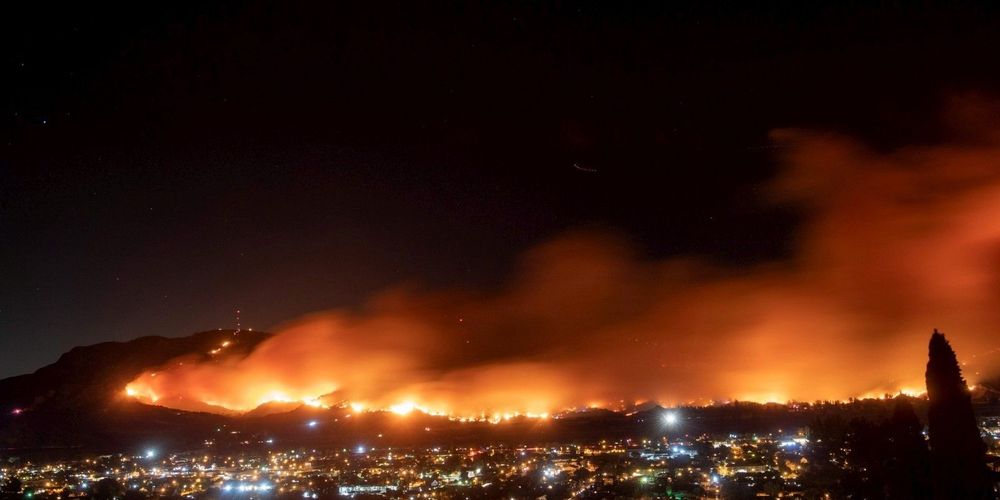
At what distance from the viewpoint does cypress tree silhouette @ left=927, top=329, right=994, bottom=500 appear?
16.8 meters

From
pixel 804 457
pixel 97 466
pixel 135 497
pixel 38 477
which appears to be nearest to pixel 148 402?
pixel 97 466

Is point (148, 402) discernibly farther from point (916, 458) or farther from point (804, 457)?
point (916, 458)

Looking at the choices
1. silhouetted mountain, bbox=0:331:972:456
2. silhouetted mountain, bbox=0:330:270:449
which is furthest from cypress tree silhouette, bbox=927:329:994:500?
silhouetted mountain, bbox=0:330:270:449

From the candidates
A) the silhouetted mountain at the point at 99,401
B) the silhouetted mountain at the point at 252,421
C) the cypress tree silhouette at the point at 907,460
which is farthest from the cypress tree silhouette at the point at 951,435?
the silhouetted mountain at the point at 99,401

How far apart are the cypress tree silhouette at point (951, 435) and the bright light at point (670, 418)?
5352 cm

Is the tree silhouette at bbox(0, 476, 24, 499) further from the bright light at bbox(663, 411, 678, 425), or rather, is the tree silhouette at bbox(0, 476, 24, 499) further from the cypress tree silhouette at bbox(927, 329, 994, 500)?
the bright light at bbox(663, 411, 678, 425)

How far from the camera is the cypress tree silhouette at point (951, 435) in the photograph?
16.8 meters

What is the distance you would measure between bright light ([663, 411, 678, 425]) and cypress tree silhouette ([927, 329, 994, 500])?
53.5m

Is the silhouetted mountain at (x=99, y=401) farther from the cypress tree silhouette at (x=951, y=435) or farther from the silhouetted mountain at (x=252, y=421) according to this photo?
the cypress tree silhouette at (x=951, y=435)

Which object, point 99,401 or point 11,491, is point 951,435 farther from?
point 99,401

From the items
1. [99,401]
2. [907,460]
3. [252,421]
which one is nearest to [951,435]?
[907,460]

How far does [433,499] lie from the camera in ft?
89.9

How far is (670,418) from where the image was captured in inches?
2889

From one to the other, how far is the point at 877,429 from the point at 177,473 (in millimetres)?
38001
